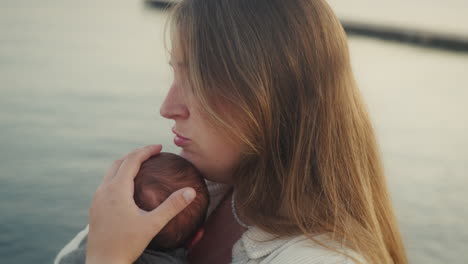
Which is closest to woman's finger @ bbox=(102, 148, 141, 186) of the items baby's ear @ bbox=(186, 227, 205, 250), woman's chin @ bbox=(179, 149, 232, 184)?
woman's chin @ bbox=(179, 149, 232, 184)

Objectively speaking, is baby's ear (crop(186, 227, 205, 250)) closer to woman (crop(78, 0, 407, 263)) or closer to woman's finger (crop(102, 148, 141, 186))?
woman (crop(78, 0, 407, 263))

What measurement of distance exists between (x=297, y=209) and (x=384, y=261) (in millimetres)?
208

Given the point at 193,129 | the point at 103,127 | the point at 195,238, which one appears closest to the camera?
the point at 193,129

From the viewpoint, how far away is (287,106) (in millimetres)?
1119

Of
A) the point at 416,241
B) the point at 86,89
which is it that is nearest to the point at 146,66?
the point at 86,89

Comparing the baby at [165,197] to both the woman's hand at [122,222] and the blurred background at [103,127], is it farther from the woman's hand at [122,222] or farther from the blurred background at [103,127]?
the blurred background at [103,127]

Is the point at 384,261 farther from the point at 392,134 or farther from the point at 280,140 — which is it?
the point at 392,134

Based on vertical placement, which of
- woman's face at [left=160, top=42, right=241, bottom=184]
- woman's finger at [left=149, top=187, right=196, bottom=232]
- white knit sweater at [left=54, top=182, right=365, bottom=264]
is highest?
woman's face at [left=160, top=42, right=241, bottom=184]

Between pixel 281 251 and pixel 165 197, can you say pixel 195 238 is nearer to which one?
pixel 165 197

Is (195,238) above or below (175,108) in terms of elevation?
below

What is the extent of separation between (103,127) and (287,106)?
404 centimetres

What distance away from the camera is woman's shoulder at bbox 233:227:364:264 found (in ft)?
3.19

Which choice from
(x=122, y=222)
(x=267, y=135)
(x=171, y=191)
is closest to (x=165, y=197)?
(x=171, y=191)

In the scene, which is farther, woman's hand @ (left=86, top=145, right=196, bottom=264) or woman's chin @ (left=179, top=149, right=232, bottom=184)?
woman's chin @ (left=179, top=149, right=232, bottom=184)
